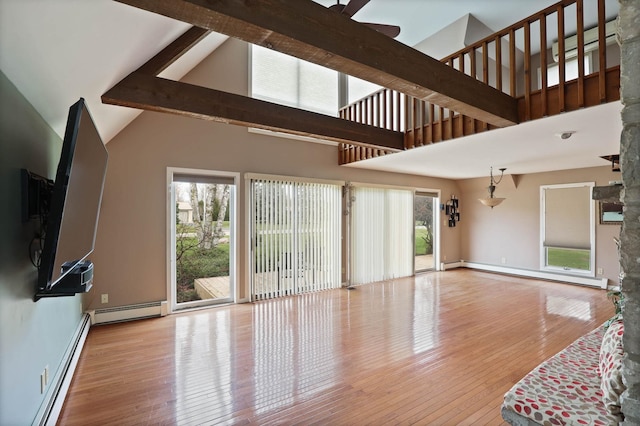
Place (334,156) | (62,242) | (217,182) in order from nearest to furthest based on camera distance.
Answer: (62,242) → (217,182) → (334,156)

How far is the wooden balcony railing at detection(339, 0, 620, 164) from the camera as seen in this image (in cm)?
255

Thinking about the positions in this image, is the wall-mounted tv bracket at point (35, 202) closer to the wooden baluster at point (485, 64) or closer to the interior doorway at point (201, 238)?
the interior doorway at point (201, 238)

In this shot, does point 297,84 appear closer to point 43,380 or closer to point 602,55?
point 602,55

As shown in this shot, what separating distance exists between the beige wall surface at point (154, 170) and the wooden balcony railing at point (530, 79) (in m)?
2.05

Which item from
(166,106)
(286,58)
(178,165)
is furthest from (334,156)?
(166,106)

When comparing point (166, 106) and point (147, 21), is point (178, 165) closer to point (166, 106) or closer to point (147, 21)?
point (166, 106)

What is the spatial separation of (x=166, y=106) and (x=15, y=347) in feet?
6.60

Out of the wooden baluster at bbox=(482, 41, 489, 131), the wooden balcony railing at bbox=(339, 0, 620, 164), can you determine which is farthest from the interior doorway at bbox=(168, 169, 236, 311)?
the wooden baluster at bbox=(482, 41, 489, 131)

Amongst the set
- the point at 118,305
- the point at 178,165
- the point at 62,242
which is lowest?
the point at 118,305

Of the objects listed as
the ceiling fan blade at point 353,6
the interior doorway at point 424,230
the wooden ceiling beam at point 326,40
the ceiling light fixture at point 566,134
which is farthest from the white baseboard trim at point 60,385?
the interior doorway at point 424,230

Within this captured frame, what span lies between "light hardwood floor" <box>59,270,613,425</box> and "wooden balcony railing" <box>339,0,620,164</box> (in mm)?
2505

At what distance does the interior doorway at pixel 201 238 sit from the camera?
4.45 metres

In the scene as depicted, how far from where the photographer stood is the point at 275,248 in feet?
16.7

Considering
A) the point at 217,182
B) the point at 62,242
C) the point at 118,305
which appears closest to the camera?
the point at 62,242
